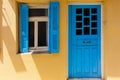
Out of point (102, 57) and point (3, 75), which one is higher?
point (102, 57)

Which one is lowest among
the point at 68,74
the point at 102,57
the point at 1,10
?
the point at 68,74

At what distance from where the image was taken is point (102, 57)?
296 inches

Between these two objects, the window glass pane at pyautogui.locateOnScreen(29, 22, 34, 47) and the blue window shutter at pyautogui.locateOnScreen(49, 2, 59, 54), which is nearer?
the blue window shutter at pyautogui.locateOnScreen(49, 2, 59, 54)

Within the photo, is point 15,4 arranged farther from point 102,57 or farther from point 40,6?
point 102,57

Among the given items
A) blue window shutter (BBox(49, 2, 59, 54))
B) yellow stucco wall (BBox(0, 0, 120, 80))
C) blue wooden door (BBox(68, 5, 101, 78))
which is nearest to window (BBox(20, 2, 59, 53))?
blue window shutter (BBox(49, 2, 59, 54))

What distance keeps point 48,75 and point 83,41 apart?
1.39 meters

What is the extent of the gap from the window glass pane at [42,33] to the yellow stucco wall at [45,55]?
456mm

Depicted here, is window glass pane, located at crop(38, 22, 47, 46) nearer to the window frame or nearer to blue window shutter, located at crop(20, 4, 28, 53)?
the window frame

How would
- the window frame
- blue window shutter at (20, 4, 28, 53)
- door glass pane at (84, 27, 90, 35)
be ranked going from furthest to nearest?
door glass pane at (84, 27, 90, 35) → the window frame → blue window shutter at (20, 4, 28, 53)

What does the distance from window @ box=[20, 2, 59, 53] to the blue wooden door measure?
1.90ft

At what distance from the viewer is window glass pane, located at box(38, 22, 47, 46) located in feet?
24.7

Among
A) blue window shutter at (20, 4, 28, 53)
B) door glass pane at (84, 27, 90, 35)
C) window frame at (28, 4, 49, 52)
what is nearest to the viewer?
blue window shutter at (20, 4, 28, 53)

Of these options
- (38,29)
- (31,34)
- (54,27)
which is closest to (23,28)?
(31,34)

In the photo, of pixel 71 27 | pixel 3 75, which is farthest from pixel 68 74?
pixel 3 75
